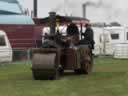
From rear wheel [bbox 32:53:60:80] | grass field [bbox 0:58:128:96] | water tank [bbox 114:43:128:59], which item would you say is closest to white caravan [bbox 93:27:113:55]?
water tank [bbox 114:43:128:59]

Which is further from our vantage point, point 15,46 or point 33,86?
point 15,46

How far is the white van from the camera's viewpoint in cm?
2929

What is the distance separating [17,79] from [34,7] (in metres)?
27.6

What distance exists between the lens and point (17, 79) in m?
18.5

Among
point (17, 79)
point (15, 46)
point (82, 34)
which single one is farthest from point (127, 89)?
point (15, 46)

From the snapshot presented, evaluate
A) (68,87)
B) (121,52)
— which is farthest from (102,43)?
(68,87)

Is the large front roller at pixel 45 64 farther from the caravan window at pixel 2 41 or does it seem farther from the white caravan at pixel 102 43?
the white caravan at pixel 102 43

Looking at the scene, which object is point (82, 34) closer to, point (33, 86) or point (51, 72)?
point (51, 72)

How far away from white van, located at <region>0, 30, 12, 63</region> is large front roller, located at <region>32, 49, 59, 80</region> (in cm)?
1128

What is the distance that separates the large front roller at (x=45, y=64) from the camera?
Result: 1759 cm

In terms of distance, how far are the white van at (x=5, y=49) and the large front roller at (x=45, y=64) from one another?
11.3m

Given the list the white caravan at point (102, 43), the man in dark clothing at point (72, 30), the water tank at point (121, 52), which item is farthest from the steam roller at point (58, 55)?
the white caravan at point (102, 43)

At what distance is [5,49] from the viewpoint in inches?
1182

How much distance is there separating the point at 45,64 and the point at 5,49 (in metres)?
12.7
